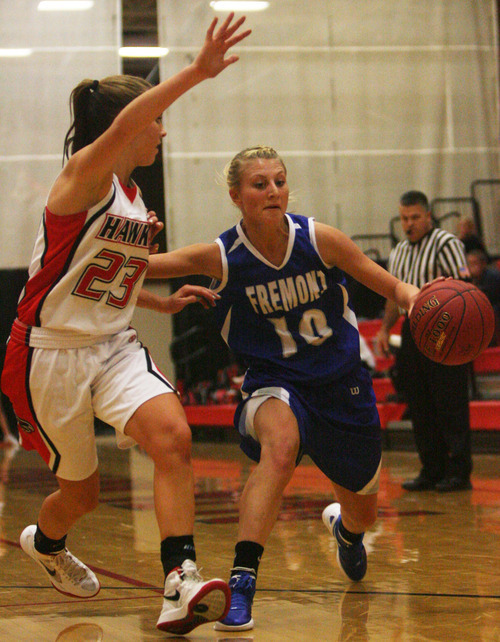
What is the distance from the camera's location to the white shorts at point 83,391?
2695 mm

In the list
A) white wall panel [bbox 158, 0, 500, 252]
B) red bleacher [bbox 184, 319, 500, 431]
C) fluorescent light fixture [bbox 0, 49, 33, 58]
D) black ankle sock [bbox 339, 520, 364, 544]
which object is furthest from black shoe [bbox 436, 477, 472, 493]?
fluorescent light fixture [bbox 0, 49, 33, 58]

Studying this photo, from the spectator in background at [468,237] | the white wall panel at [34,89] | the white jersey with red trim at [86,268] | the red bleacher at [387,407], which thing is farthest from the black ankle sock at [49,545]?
the white wall panel at [34,89]

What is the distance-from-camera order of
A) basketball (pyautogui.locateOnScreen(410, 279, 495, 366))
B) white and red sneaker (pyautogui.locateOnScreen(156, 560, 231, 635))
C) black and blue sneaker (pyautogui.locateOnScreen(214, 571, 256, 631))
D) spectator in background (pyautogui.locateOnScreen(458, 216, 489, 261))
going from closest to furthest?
white and red sneaker (pyautogui.locateOnScreen(156, 560, 231, 635)), black and blue sneaker (pyautogui.locateOnScreen(214, 571, 256, 631)), basketball (pyautogui.locateOnScreen(410, 279, 495, 366)), spectator in background (pyautogui.locateOnScreen(458, 216, 489, 261))

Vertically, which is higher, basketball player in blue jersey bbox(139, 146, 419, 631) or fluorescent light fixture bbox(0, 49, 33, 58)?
fluorescent light fixture bbox(0, 49, 33, 58)

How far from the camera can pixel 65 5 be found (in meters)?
11.4

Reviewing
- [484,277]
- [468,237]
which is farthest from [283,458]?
[468,237]

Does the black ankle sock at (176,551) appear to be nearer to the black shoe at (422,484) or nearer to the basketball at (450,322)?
the basketball at (450,322)

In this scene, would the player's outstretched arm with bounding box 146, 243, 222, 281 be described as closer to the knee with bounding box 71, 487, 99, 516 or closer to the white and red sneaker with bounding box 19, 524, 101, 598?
the knee with bounding box 71, 487, 99, 516

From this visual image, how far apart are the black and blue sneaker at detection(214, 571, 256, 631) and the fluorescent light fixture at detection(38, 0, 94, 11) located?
32.7 feet

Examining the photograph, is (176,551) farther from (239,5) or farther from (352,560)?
(239,5)

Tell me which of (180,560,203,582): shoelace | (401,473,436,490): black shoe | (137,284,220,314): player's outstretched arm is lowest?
(401,473,436,490): black shoe

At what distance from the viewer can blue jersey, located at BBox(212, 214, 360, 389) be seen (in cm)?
317

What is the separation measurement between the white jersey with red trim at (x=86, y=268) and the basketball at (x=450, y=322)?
0.92 metres

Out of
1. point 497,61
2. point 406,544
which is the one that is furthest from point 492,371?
point 406,544
